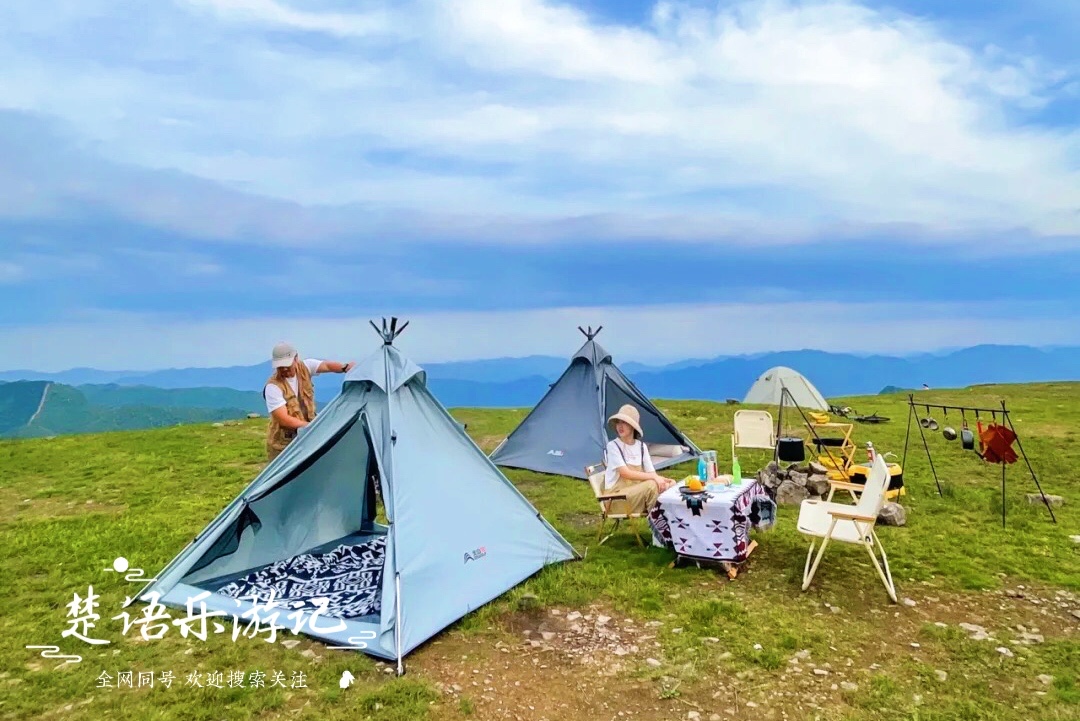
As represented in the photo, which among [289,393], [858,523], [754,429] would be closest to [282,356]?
[289,393]

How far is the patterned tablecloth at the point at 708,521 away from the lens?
20.2 ft

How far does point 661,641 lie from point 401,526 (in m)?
2.21

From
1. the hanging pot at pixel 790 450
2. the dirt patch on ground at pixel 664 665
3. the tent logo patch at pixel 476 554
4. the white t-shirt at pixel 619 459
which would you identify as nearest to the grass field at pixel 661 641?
the dirt patch on ground at pixel 664 665

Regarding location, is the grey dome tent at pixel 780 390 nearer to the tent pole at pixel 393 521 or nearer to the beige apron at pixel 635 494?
the beige apron at pixel 635 494

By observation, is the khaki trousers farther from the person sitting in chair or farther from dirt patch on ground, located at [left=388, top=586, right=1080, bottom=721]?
dirt patch on ground, located at [left=388, top=586, right=1080, bottom=721]

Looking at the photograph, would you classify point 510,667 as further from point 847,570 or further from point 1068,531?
point 1068,531

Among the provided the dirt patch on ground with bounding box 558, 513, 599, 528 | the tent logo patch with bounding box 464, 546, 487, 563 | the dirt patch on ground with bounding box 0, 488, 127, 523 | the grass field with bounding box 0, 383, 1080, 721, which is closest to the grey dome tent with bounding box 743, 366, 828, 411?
the grass field with bounding box 0, 383, 1080, 721

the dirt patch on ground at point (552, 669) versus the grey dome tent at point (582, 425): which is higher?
the grey dome tent at point (582, 425)

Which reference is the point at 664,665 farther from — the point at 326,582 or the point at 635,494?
the point at 326,582

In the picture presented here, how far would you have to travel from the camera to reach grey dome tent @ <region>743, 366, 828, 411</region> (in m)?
19.5

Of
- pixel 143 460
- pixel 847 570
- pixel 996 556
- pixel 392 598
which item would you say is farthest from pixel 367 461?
pixel 143 460

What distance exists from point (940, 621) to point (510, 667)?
3395 mm

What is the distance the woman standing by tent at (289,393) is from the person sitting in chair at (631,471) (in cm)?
299

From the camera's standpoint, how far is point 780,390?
21.0 m
